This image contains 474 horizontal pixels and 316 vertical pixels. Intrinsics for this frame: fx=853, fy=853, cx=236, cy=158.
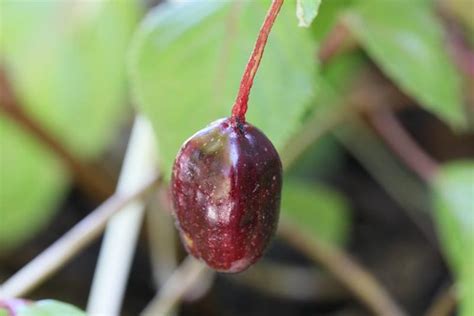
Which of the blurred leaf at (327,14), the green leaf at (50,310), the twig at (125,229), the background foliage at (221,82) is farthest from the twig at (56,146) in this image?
the green leaf at (50,310)

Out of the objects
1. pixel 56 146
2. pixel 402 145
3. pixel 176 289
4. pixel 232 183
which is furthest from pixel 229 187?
pixel 56 146

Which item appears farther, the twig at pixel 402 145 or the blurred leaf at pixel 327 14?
the twig at pixel 402 145

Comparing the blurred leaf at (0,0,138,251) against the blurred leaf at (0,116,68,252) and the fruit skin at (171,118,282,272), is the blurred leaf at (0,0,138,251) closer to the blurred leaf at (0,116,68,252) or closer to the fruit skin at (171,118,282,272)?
the blurred leaf at (0,116,68,252)

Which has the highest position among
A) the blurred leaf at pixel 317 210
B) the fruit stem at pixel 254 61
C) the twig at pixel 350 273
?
the fruit stem at pixel 254 61

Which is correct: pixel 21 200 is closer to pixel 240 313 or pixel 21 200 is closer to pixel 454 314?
pixel 240 313

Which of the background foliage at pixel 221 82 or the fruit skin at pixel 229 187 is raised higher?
the fruit skin at pixel 229 187

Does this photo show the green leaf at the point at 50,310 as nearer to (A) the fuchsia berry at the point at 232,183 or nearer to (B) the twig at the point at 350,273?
(A) the fuchsia berry at the point at 232,183

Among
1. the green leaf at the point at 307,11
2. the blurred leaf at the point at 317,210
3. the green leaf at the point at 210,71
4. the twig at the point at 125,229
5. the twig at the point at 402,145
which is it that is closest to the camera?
the green leaf at the point at 307,11
